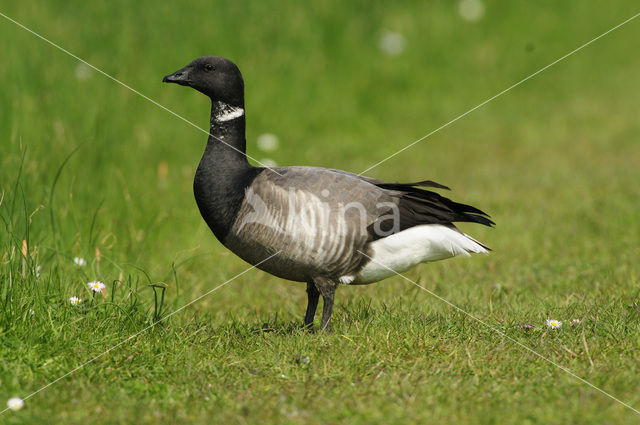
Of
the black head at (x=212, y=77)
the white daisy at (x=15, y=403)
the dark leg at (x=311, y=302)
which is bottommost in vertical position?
the dark leg at (x=311, y=302)

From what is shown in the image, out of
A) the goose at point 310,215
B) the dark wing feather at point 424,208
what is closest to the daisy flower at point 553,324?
the goose at point 310,215

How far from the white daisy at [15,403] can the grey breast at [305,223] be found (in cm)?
161

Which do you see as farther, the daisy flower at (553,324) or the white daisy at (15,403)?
the daisy flower at (553,324)

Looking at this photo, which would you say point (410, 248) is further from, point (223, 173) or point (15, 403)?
point (15, 403)

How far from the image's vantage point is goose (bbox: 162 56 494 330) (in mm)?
4746

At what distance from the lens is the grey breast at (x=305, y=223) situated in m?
4.72

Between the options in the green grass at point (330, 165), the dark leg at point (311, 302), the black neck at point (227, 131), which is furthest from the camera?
the dark leg at point (311, 302)

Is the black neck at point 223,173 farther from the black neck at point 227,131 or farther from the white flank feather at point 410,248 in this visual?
the white flank feather at point 410,248

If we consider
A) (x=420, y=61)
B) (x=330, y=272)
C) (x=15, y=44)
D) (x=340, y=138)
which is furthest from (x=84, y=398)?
(x=420, y=61)

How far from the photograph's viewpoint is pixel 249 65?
36.0ft

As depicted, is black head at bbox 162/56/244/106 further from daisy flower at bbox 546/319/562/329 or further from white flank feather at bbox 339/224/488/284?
daisy flower at bbox 546/319/562/329

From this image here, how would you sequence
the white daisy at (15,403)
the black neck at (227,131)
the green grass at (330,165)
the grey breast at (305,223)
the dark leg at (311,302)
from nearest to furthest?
the white daisy at (15,403), the green grass at (330,165), the grey breast at (305,223), the black neck at (227,131), the dark leg at (311,302)

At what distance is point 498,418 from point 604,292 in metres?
2.46

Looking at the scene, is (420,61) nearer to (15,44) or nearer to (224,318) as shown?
(15,44)
